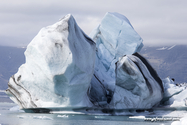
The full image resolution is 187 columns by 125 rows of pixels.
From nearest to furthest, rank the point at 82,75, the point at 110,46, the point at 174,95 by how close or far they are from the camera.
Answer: the point at 82,75, the point at 174,95, the point at 110,46

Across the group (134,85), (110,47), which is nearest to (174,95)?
(134,85)

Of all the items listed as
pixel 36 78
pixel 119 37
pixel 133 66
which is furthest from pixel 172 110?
pixel 36 78

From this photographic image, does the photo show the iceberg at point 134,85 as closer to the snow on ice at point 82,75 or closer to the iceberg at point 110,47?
the snow on ice at point 82,75

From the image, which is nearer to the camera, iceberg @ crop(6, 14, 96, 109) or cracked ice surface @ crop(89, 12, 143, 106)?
iceberg @ crop(6, 14, 96, 109)

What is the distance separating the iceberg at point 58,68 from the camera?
15000 millimetres

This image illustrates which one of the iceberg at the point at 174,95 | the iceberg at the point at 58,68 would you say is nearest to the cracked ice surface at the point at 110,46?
the iceberg at the point at 58,68

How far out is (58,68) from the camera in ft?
48.8

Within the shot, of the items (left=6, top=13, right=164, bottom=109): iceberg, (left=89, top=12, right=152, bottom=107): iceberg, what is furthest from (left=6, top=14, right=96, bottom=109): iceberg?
(left=89, top=12, right=152, bottom=107): iceberg

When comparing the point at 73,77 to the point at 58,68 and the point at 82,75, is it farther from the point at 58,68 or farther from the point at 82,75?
the point at 58,68

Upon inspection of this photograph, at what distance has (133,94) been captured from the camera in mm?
17922

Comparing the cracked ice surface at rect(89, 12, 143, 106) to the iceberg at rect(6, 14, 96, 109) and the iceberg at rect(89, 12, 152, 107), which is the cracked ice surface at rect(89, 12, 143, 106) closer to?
the iceberg at rect(89, 12, 152, 107)

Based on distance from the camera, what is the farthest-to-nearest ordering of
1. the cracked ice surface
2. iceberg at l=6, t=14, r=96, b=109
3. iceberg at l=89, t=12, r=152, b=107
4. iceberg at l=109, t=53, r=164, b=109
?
1. the cracked ice surface
2. iceberg at l=89, t=12, r=152, b=107
3. iceberg at l=109, t=53, r=164, b=109
4. iceberg at l=6, t=14, r=96, b=109

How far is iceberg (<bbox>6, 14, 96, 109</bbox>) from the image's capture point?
1500cm

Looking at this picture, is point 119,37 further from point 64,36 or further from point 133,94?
point 64,36
